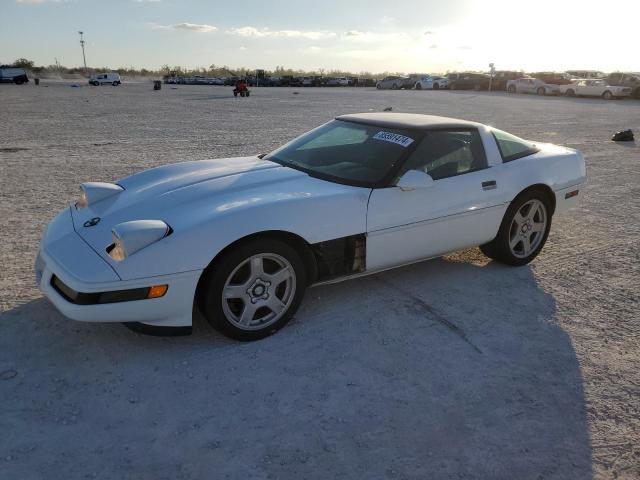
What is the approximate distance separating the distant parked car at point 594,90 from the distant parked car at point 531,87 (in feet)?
2.44

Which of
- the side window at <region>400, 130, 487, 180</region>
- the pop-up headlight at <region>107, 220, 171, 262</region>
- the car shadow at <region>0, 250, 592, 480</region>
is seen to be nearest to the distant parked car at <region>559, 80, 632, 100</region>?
the side window at <region>400, 130, 487, 180</region>

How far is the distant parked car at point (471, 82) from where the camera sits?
4256 cm

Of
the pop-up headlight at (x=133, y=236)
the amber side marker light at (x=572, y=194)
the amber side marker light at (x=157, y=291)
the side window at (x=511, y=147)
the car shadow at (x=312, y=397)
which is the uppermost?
the side window at (x=511, y=147)

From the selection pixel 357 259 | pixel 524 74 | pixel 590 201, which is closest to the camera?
pixel 357 259

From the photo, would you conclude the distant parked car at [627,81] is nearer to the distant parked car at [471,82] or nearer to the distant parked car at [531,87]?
the distant parked car at [531,87]

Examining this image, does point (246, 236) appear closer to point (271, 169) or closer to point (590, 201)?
point (271, 169)

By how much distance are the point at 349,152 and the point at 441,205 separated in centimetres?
84

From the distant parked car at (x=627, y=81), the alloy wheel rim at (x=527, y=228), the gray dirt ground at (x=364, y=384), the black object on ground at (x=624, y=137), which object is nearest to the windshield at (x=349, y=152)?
the gray dirt ground at (x=364, y=384)

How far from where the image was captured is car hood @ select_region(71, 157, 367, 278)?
307cm

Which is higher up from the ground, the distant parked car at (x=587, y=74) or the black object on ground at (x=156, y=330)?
the distant parked car at (x=587, y=74)

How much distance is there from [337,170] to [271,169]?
512 mm

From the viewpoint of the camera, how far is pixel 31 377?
9.07ft

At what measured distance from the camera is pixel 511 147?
4473mm

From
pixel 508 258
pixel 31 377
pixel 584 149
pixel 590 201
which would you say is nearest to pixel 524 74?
pixel 584 149
